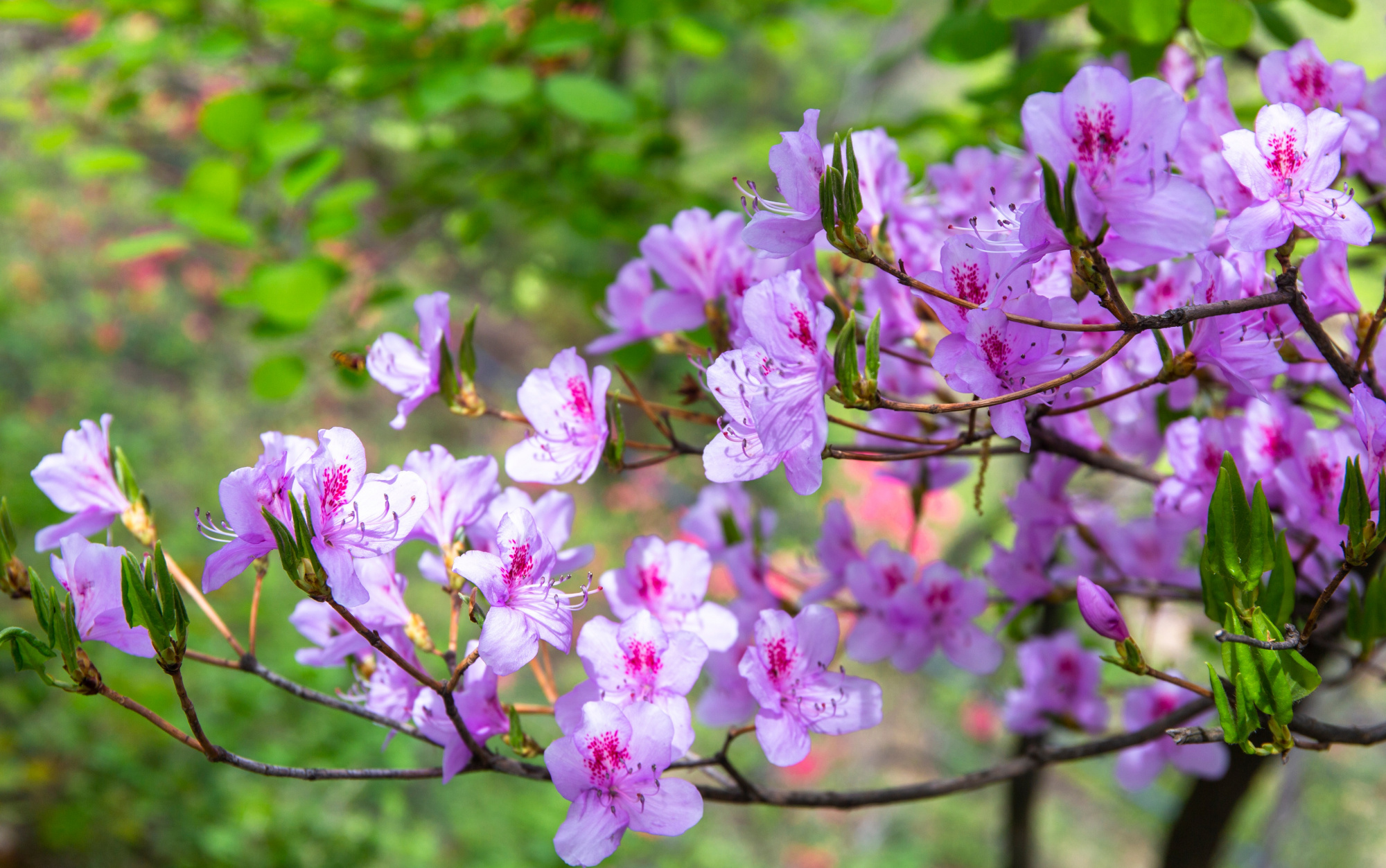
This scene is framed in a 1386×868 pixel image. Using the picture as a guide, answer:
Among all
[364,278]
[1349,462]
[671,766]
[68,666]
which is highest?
[1349,462]

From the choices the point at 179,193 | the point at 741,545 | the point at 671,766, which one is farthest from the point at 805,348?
the point at 179,193

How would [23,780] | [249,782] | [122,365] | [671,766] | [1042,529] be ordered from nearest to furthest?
1. [671,766]
2. [1042,529]
3. [23,780]
4. [249,782]
5. [122,365]

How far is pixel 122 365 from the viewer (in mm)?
8008

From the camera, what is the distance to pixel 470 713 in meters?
0.78

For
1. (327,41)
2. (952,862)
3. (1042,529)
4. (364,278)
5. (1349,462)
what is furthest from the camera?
(952,862)

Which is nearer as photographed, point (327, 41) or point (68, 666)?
point (68, 666)

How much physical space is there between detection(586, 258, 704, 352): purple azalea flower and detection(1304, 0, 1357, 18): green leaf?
2.47 ft

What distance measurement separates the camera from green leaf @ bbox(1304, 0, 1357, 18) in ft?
3.67

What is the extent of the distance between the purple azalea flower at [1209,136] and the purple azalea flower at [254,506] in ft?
2.50

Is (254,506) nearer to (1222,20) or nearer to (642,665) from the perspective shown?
(642,665)

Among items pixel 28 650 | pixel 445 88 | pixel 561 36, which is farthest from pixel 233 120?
pixel 28 650

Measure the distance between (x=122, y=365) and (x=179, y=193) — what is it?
24.0 ft

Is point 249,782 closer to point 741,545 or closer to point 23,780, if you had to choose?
point 23,780

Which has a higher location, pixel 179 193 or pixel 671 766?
pixel 671 766
